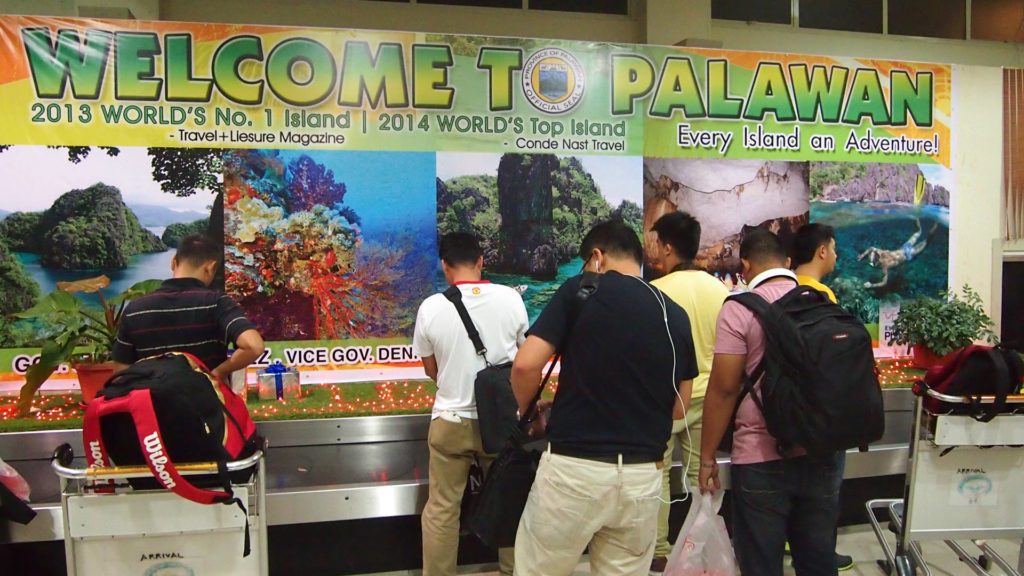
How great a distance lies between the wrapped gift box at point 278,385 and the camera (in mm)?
3951

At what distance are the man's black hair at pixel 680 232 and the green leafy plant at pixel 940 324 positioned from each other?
273cm

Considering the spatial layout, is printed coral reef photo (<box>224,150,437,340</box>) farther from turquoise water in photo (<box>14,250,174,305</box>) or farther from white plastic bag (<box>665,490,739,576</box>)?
white plastic bag (<box>665,490,739,576</box>)

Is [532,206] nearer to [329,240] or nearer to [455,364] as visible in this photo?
[329,240]

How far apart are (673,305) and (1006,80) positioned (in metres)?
4.64

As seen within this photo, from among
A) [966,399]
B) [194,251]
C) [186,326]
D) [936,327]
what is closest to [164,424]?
[186,326]

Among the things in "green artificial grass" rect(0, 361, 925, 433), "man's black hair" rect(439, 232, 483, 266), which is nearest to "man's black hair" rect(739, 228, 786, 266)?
"man's black hair" rect(439, 232, 483, 266)

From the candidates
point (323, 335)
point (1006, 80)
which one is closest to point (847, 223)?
point (1006, 80)

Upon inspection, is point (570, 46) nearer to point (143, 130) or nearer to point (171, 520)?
point (143, 130)

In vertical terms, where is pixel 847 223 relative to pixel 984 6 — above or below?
below

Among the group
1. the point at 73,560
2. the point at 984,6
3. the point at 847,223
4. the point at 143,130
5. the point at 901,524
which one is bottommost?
the point at 901,524

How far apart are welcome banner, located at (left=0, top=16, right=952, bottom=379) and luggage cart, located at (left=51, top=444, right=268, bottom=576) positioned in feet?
6.63

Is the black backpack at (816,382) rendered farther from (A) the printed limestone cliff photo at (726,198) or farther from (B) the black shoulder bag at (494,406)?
(A) the printed limestone cliff photo at (726,198)

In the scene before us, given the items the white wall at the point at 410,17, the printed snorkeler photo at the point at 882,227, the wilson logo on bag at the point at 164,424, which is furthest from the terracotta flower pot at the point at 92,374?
the printed snorkeler photo at the point at 882,227

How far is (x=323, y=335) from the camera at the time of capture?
421 cm
